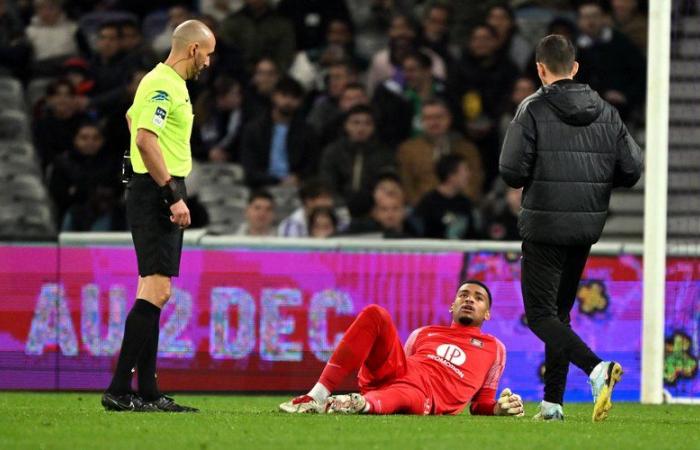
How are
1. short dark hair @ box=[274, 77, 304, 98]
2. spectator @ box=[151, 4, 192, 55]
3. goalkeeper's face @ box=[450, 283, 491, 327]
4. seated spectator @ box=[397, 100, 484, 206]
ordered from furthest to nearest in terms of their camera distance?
spectator @ box=[151, 4, 192, 55] → short dark hair @ box=[274, 77, 304, 98] → seated spectator @ box=[397, 100, 484, 206] → goalkeeper's face @ box=[450, 283, 491, 327]

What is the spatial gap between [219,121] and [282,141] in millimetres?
888

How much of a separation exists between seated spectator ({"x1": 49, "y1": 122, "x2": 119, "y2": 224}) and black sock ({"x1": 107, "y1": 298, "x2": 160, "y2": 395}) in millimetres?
7227

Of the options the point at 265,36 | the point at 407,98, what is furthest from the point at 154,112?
the point at 265,36

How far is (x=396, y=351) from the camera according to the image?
8.88 metres

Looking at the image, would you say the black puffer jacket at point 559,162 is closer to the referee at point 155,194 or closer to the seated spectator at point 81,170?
the referee at point 155,194

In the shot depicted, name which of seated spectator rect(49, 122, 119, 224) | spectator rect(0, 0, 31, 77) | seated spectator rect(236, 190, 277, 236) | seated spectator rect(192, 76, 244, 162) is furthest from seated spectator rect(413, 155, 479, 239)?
spectator rect(0, 0, 31, 77)

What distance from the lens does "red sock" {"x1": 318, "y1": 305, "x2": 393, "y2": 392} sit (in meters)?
8.68

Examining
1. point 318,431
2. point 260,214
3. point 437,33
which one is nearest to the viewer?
point 318,431

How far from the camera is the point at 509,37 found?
1742 cm

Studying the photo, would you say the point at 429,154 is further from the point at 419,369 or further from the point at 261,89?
the point at 419,369

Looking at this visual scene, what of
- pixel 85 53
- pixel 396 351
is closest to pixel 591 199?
pixel 396 351

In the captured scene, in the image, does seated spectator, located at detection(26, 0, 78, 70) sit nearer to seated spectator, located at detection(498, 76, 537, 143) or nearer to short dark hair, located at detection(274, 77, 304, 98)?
short dark hair, located at detection(274, 77, 304, 98)

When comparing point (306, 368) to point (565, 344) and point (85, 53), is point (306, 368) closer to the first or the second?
point (565, 344)

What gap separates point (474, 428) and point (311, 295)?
434cm
